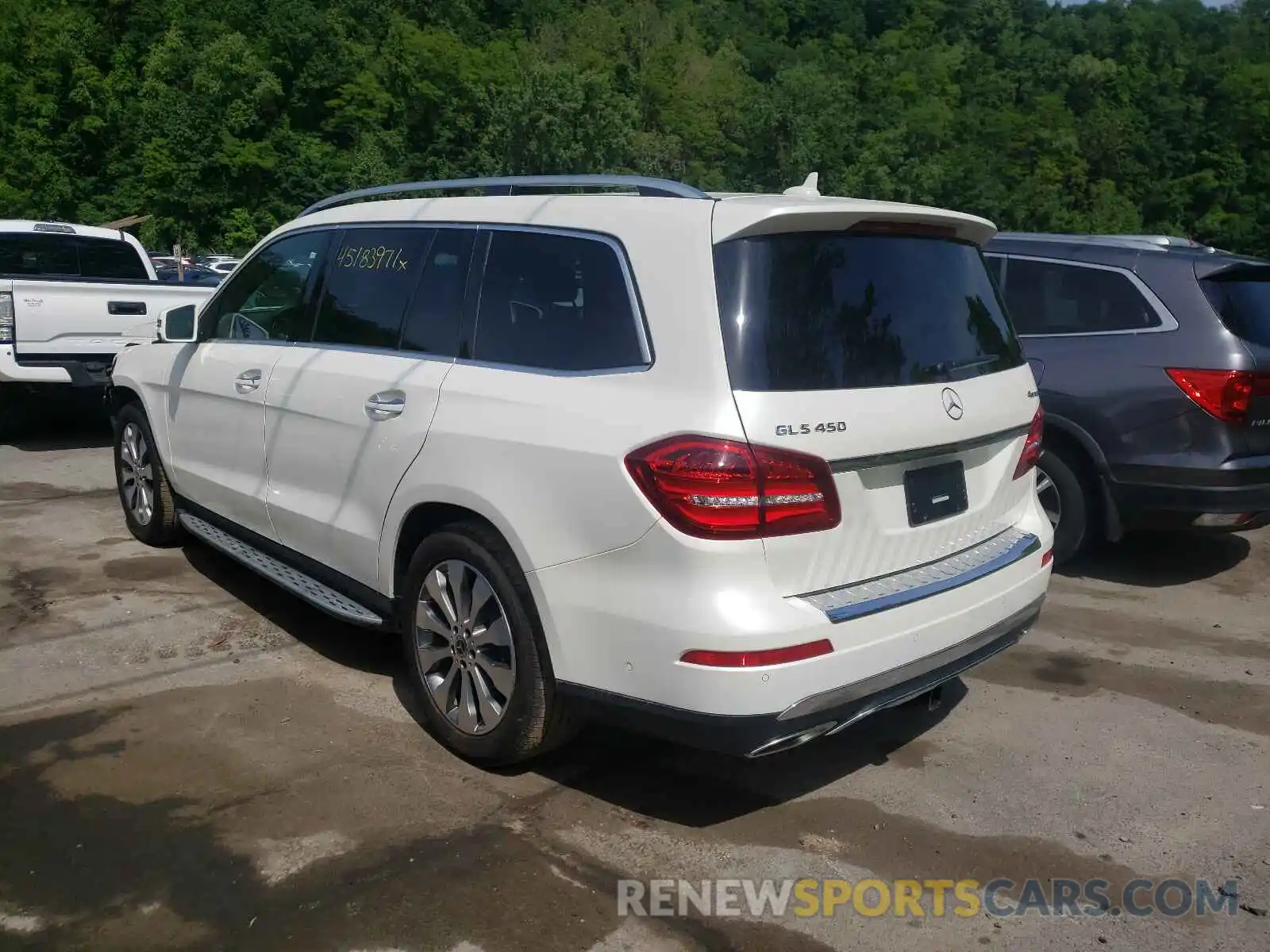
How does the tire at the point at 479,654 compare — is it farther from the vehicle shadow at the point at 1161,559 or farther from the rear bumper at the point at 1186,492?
the vehicle shadow at the point at 1161,559

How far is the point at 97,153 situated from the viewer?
66.1 m

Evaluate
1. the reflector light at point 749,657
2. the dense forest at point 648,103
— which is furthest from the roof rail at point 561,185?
the dense forest at point 648,103

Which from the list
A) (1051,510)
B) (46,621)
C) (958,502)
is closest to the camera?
(958,502)

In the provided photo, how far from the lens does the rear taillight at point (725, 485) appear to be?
304 cm

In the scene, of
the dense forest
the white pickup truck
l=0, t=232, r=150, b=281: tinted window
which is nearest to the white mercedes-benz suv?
the white pickup truck

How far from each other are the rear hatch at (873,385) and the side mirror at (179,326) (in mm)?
3439

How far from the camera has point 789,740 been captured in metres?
3.17

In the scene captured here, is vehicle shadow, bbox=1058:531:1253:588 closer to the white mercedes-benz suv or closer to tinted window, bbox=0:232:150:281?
the white mercedes-benz suv

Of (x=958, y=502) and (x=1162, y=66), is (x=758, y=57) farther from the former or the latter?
(x=958, y=502)

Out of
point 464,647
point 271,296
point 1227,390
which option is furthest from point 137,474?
point 1227,390

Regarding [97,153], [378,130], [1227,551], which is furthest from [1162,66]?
[1227,551]

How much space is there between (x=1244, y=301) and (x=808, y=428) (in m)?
3.98

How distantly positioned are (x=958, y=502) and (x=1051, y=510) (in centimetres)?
311

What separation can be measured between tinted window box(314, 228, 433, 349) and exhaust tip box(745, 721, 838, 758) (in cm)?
206
